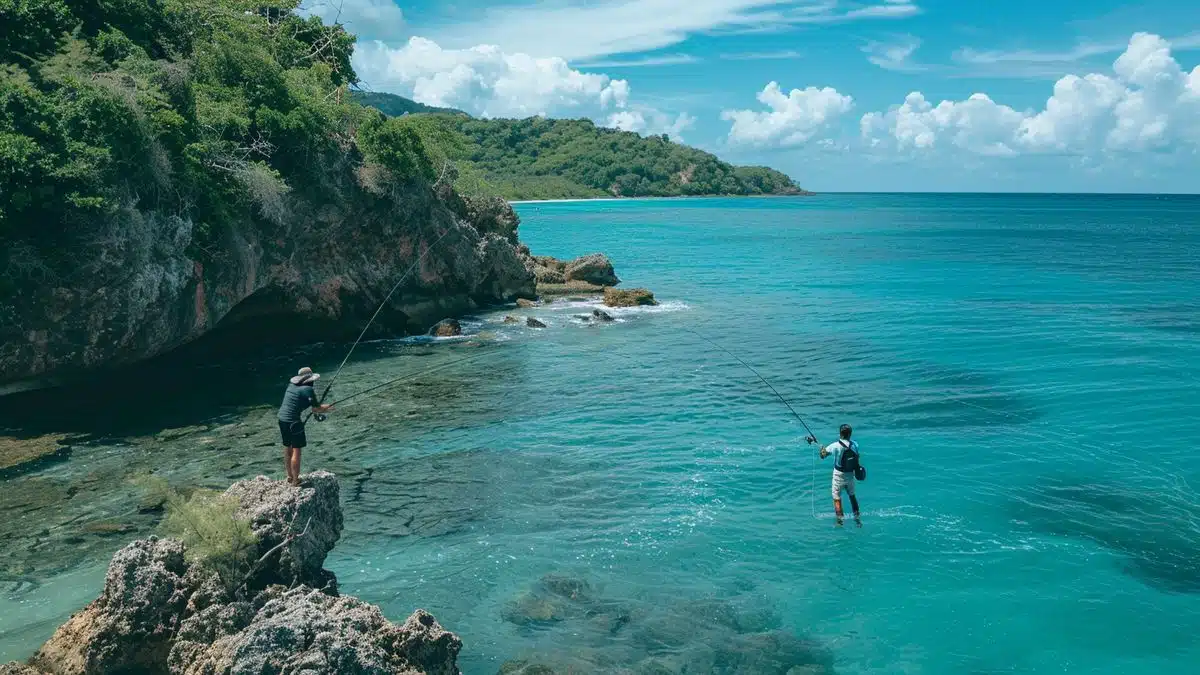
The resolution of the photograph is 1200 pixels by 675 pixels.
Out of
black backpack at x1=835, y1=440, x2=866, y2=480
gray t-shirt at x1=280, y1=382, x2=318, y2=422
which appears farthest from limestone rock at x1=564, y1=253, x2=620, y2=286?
gray t-shirt at x1=280, y1=382, x2=318, y2=422

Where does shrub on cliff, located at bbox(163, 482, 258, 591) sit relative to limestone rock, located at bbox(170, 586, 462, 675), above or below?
above

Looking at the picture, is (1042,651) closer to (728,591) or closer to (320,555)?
(728,591)

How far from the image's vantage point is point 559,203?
197 metres

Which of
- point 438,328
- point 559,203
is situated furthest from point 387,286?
point 559,203

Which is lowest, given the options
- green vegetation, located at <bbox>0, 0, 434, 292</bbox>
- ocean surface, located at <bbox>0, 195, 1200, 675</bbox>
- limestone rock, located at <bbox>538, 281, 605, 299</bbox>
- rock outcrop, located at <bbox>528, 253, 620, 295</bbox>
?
ocean surface, located at <bbox>0, 195, 1200, 675</bbox>

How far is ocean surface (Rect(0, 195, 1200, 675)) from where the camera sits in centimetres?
1191

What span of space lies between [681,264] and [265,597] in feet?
185

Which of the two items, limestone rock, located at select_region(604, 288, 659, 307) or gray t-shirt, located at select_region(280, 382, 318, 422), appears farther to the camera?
limestone rock, located at select_region(604, 288, 659, 307)

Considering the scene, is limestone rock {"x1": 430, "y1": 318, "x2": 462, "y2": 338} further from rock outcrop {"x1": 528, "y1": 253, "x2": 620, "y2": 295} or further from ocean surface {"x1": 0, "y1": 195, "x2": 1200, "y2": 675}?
rock outcrop {"x1": 528, "y1": 253, "x2": 620, "y2": 295}

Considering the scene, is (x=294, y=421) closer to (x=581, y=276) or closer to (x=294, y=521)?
(x=294, y=521)

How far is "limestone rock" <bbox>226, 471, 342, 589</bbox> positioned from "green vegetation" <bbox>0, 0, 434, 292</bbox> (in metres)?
10.8

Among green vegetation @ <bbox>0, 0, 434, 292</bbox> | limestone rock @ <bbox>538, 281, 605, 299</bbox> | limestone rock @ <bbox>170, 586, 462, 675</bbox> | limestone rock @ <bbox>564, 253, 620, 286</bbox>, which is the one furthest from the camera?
limestone rock @ <bbox>564, 253, 620, 286</bbox>

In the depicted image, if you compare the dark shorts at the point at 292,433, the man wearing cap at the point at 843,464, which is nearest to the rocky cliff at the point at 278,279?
A: the dark shorts at the point at 292,433

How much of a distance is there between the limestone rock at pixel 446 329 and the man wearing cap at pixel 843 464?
21.0m
